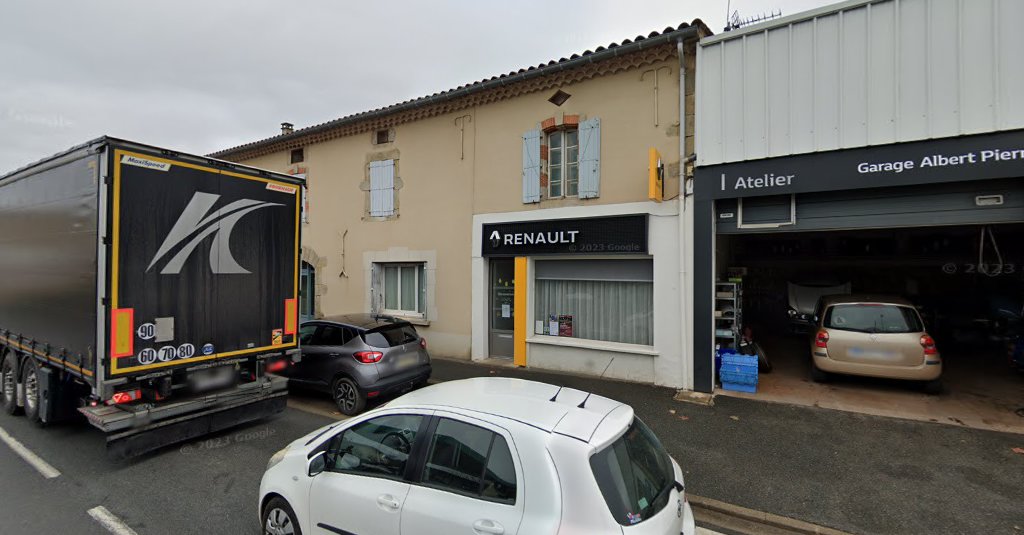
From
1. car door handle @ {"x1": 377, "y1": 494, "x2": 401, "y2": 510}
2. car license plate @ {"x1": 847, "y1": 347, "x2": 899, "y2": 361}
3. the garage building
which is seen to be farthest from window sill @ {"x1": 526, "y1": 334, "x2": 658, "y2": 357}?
car door handle @ {"x1": 377, "y1": 494, "x2": 401, "y2": 510}

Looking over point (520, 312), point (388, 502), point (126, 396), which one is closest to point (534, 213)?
point (520, 312)

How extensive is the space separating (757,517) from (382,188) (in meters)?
10.1

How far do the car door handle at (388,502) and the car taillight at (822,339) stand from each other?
7.45 m

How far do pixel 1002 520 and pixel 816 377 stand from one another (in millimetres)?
4150

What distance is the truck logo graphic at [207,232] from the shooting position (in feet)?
16.2

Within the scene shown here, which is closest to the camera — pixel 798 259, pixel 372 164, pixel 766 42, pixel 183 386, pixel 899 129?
pixel 183 386

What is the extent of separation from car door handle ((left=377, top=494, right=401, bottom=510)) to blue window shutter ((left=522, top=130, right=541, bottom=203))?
7.09 m

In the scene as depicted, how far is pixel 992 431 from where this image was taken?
5.52m

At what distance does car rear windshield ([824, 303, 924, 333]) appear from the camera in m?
6.82

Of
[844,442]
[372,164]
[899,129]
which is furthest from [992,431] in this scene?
[372,164]

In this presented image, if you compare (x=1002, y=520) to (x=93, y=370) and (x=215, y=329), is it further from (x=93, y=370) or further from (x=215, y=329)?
(x=93, y=370)

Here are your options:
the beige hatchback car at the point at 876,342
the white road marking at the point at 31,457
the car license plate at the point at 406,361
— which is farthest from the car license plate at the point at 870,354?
the white road marking at the point at 31,457

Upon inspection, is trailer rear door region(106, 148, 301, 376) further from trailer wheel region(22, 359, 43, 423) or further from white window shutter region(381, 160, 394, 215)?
white window shutter region(381, 160, 394, 215)

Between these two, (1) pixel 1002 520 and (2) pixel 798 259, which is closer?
(1) pixel 1002 520
